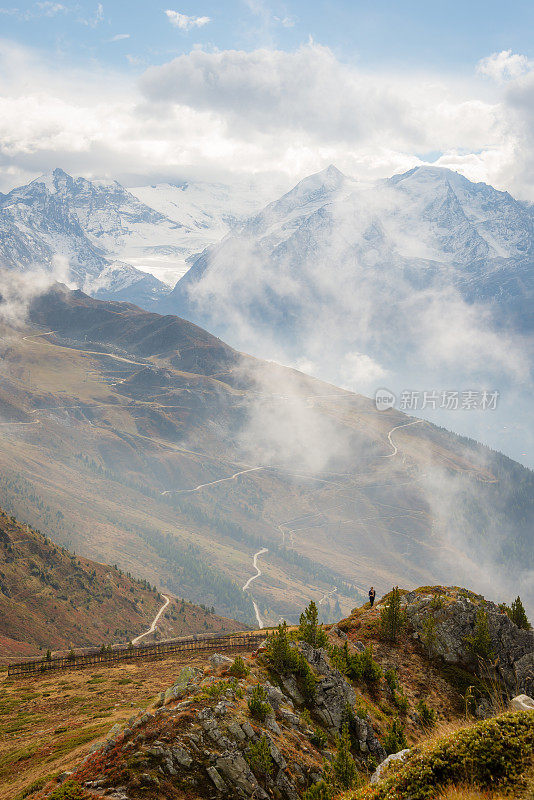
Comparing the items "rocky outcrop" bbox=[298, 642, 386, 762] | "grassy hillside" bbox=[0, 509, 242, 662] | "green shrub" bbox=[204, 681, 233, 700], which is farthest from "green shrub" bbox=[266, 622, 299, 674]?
"grassy hillside" bbox=[0, 509, 242, 662]

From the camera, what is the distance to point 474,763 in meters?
15.4

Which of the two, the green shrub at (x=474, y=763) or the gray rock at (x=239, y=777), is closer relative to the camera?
the green shrub at (x=474, y=763)

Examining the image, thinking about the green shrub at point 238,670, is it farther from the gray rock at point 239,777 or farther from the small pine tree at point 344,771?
the small pine tree at point 344,771

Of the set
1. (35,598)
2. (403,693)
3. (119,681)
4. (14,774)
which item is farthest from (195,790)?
(35,598)

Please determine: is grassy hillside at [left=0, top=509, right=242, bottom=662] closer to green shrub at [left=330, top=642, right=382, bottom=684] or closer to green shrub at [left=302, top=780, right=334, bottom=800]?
green shrub at [left=330, top=642, right=382, bottom=684]

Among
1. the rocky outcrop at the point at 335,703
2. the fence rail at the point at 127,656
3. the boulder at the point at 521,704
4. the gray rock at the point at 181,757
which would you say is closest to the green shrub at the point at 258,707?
the gray rock at the point at 181,757

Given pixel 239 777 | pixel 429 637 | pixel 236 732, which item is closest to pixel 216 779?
pixel 239 777

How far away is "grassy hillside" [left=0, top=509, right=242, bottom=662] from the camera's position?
145 metres

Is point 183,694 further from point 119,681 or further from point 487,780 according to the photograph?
point 119,681

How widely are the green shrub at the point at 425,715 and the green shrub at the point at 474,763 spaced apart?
22.6m

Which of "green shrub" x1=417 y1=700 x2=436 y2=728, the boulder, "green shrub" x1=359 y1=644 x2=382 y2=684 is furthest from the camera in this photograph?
"green shrub" x1=359 y1=644 x2=382 y2=684

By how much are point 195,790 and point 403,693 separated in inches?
908

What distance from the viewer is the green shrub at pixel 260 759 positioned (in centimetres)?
2381

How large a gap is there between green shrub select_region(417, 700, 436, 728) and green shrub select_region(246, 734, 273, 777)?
16.5 meters
